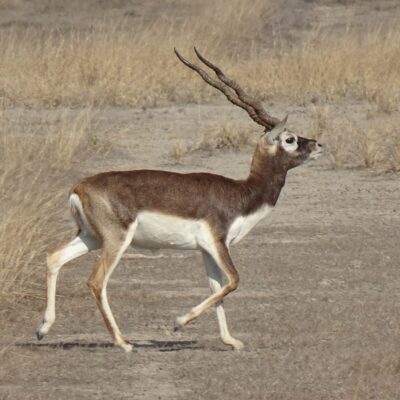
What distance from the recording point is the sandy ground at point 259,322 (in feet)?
23.9

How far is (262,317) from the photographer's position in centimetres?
891

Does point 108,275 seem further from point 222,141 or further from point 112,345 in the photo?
point 222,141

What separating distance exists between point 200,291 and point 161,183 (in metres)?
1.87

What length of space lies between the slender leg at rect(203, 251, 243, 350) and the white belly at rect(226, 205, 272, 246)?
164 mm

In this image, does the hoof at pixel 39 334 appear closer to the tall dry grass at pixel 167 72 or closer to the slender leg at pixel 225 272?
the slender leg at pixel 225 272

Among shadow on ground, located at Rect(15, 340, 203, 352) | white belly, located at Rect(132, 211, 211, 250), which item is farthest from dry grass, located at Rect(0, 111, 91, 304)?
white belly, located at Rect(132, 211, 211, 250)

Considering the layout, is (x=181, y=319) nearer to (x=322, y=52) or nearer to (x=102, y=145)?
(x=102, y=145)

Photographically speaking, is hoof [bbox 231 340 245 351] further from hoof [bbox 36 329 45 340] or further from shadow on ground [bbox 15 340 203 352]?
hoof [bbox 36 329 45 340]

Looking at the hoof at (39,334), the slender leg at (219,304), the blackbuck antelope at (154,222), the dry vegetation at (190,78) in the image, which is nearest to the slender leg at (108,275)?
the blackbuck antelope at (154,222)

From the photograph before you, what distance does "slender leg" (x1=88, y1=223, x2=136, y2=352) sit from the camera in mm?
7762

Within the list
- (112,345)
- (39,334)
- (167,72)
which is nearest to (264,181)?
(112,345)

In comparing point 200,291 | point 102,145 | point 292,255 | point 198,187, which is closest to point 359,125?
point 102,145

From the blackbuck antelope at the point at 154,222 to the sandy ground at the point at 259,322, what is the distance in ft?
0.92

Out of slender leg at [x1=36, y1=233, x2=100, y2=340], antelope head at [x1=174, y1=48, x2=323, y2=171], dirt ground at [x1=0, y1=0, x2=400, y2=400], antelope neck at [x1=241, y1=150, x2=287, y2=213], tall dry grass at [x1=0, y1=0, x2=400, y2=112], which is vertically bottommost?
tall dry grass at [x1=0, y1=0, x2=400, y2=112]
